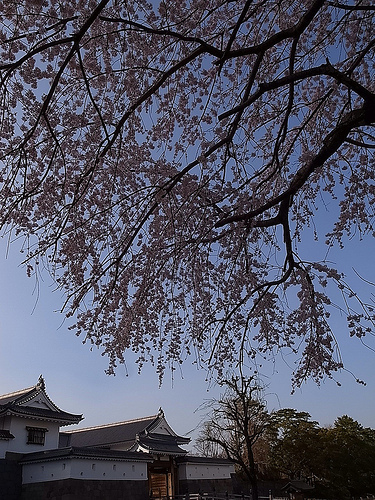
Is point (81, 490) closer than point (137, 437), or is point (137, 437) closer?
point (81, 490)

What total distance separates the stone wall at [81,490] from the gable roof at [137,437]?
3.47 metres

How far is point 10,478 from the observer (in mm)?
14094

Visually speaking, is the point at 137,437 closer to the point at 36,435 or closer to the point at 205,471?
the point at 205,471

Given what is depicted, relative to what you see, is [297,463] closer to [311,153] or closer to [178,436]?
[178,436]

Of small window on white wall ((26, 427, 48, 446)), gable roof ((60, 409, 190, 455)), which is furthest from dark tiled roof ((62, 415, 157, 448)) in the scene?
small window on white wall ((26, 427, 48, 446))

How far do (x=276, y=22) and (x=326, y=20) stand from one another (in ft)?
1.69

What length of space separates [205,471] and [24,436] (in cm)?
780

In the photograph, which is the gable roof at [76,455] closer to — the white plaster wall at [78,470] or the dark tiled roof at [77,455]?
the dark tiled roof at [77,455]

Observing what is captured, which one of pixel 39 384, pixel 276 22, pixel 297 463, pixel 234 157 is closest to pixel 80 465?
pixel 39 384

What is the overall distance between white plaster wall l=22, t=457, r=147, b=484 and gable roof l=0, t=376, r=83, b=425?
173 cm

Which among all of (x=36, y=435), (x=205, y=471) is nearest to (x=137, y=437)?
(x=205, y=471)

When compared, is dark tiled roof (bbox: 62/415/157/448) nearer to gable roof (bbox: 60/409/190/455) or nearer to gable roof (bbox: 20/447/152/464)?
gable roof (bbox: 60/409/190/455)

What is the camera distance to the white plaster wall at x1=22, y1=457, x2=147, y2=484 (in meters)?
13.4

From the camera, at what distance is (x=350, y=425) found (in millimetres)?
22109
